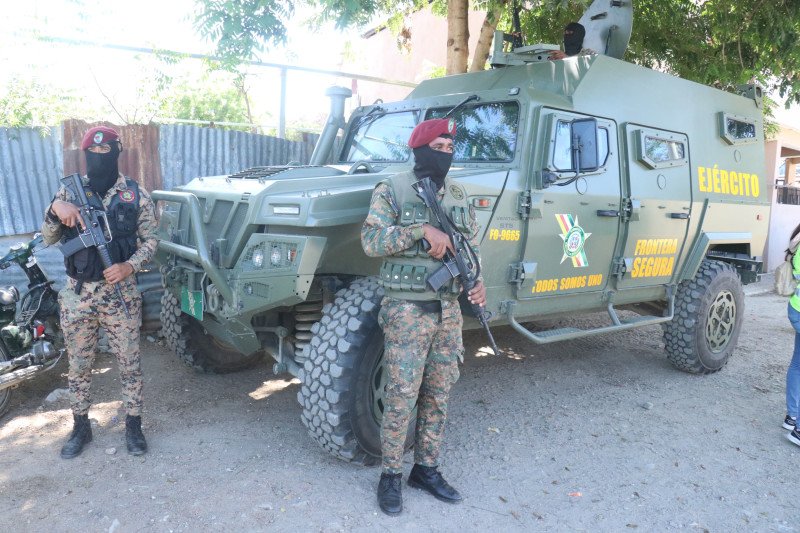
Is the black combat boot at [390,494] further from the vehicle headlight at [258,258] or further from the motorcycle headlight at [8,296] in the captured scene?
the motorcycle headlight at [8,296]

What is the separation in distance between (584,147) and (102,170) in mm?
2699

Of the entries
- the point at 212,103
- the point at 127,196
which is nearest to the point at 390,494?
the point at 127,196

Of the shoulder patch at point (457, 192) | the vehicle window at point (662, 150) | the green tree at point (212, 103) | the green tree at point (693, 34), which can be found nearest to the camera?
the shoulder patch at point (457, 192)

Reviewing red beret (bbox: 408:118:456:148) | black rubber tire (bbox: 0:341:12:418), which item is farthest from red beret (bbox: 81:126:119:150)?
red beret (bbox: 408:118:456:148)

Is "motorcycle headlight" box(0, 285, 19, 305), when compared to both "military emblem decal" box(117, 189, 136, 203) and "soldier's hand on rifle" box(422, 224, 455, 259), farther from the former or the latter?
"soldier's hand on rifle" box(422, 224, 455, 259)

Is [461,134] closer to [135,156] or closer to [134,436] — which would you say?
[134,436]

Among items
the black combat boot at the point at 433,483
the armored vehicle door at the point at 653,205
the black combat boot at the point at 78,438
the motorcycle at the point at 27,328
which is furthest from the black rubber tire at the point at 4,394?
the armored vehicle door at the point at 653,205

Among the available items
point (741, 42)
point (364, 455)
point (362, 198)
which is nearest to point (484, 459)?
point (364, 455)

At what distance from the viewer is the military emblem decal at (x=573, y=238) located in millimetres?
4098

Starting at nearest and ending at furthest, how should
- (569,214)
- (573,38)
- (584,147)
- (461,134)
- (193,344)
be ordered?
(584,147)
(569,214)
(461,134)
(193,344)
(573,38)

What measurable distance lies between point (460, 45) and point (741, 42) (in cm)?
323

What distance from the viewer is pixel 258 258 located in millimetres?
3248

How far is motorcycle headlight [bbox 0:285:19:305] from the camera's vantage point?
396cm

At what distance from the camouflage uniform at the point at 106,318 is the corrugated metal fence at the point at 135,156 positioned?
2.02 m
